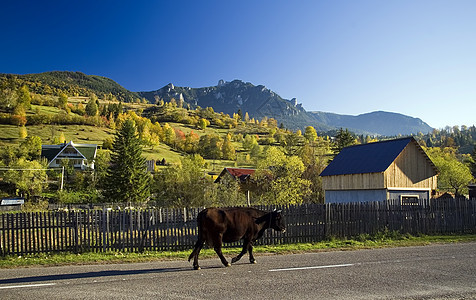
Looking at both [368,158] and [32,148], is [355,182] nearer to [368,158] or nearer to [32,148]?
[368,158]

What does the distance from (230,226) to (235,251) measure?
16.0 ft

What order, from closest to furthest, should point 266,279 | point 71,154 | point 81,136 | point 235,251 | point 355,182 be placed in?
point 266,279 < point 235,251 < point 355,182 < point 71,154 < point 81,136

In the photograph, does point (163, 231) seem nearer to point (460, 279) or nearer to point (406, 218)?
point (460, 279)

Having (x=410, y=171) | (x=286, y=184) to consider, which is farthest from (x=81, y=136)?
(x=410, y=171)

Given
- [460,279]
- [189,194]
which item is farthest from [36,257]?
[189,194]

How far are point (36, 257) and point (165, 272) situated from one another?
7483 millimetres

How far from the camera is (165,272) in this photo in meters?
11.9

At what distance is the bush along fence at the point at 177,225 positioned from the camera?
1683cm

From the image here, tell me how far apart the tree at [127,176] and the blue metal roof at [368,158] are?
4174 cm

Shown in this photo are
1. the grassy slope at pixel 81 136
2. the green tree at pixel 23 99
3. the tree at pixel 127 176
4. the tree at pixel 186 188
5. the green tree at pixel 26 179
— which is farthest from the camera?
the green tree at pixel 23 99

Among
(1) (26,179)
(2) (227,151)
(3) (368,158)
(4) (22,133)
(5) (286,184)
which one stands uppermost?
(4) (22,133)

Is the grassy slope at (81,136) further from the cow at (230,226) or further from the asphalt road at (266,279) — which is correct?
the asphalt road at (266,279)

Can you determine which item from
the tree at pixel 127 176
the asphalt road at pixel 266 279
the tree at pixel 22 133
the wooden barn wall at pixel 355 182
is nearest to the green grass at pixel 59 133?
the tree at pixel 22 133

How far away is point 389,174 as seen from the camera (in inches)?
1548
